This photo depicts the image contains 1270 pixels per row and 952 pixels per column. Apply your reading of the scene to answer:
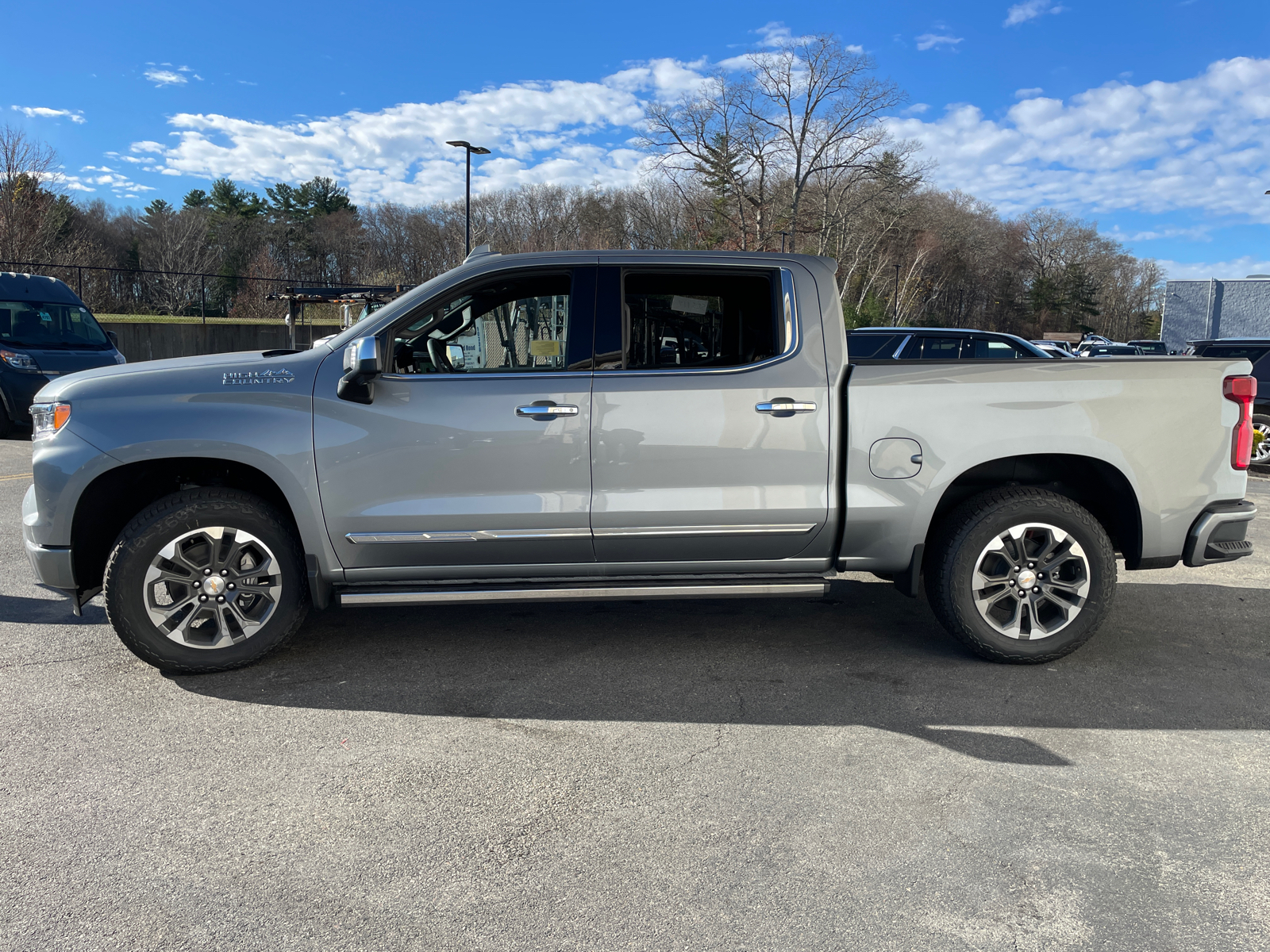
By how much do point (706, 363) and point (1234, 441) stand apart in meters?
2.57

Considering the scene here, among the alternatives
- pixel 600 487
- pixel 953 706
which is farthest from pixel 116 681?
pixel 953 706

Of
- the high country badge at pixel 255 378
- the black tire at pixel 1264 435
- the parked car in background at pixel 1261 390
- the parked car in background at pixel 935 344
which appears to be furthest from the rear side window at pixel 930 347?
the high country badge at pixel 255 378

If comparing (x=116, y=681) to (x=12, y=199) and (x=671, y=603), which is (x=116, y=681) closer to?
(x=671, y=603)

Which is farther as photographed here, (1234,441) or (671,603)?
(671,603)

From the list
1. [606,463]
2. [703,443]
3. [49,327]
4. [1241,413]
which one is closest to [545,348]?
[606,463]

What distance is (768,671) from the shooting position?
14.6 feet

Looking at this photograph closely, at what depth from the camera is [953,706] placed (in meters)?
4.01

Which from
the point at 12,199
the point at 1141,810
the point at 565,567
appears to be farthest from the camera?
the point at 12,199

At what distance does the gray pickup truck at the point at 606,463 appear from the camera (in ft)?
13.7

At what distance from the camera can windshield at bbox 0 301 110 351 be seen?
13.6 metres

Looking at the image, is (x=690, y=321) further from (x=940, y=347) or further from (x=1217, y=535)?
(x=940, y=347)

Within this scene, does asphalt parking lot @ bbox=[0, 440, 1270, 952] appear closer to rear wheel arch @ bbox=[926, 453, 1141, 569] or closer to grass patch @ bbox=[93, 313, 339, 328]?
rear wheel arch @ bbox=[926, 453, 1141, 569]

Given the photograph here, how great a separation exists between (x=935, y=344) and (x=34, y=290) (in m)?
13.8

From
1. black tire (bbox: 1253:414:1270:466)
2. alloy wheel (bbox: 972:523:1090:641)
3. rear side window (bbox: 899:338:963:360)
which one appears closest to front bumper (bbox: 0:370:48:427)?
rear side window (bbox: 899:338:963:360)
